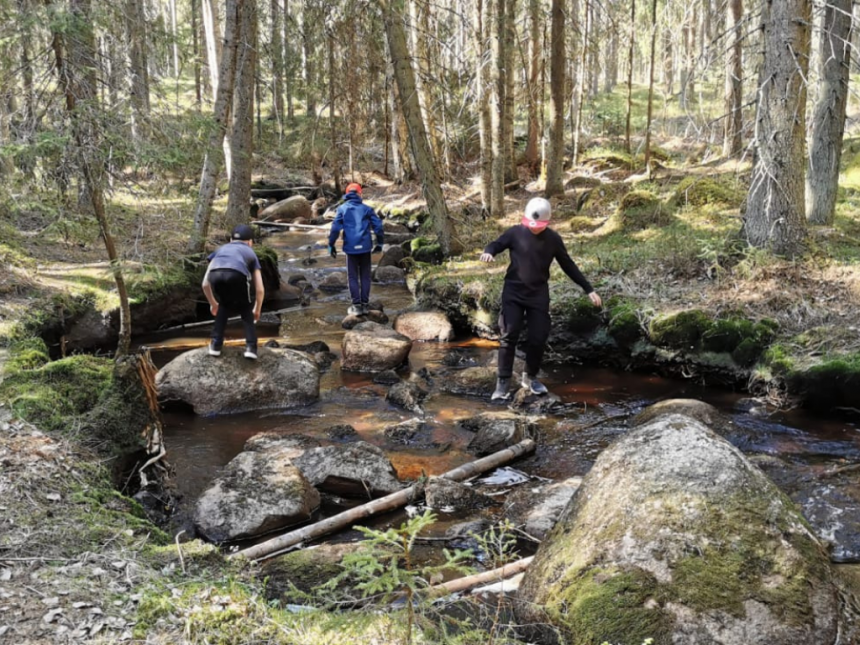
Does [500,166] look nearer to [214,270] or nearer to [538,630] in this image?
[214,270]

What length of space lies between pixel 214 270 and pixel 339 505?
3.95 m

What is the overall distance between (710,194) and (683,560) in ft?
43.6

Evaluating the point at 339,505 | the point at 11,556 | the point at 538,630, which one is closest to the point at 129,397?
the point at 339,505

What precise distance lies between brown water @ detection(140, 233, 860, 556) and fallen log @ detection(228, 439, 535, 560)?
0.53 ft

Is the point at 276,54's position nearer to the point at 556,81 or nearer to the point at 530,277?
the point at 556,81

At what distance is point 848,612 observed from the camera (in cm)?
378

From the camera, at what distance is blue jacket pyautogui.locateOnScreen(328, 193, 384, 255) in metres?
12.4

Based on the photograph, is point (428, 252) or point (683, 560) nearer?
point (683, 560)

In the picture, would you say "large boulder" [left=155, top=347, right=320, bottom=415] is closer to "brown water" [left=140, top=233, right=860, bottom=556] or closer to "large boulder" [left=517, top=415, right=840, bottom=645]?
"brown water" [left=140, top=233, right=860, bottom=556]

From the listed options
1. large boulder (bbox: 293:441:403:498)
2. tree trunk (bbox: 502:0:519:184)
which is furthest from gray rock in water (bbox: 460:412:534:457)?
tree trunk (bbox: 502:0:519:184)

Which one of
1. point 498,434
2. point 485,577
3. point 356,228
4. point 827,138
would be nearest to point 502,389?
point 498,434

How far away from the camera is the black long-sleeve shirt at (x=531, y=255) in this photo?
8.09 meters

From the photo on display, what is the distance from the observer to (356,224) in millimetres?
12383

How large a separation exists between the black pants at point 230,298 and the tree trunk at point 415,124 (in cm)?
644
